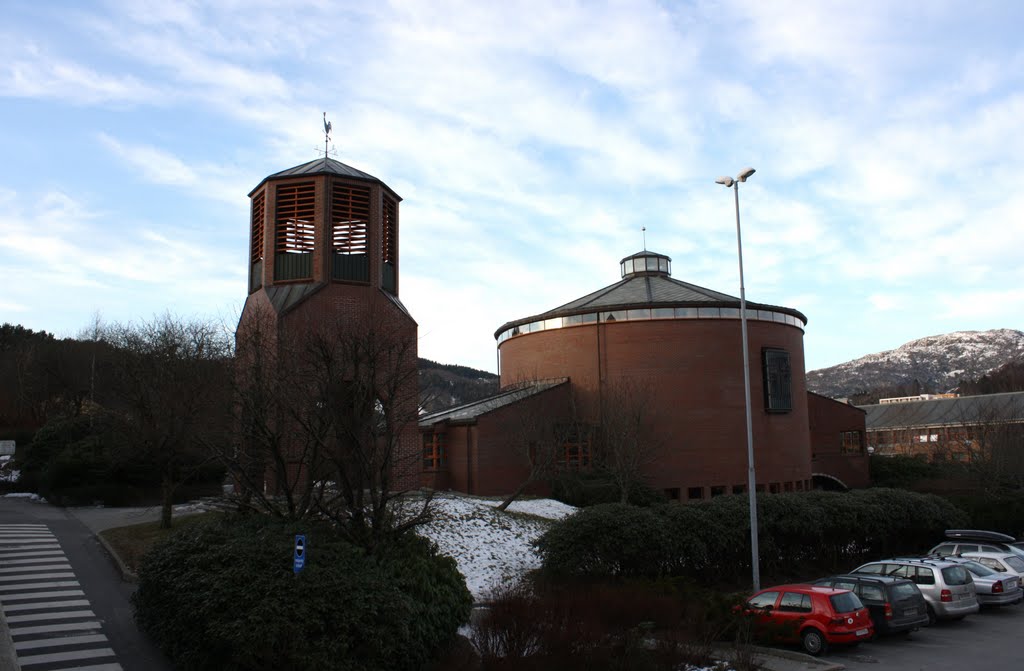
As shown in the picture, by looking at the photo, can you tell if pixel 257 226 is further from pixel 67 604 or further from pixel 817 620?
pixel 817 620

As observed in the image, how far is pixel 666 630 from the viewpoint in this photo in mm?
11031

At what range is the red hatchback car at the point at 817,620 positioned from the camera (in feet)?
41.8

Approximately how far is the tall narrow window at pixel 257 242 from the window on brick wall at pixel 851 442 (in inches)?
1495

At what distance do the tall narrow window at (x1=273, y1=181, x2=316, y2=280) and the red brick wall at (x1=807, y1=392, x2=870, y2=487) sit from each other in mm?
33976

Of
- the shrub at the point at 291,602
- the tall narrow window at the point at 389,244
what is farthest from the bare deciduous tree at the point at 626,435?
the shrub at the point at 291,602

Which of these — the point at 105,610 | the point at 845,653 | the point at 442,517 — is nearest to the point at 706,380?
the point at 442,517

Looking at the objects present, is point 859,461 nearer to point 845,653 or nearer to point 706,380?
point 706,380

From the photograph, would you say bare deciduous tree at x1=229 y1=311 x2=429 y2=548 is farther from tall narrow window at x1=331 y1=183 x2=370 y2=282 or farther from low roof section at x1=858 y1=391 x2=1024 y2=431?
low roof section at x1=858 y1=391 x2=1024 y2=431

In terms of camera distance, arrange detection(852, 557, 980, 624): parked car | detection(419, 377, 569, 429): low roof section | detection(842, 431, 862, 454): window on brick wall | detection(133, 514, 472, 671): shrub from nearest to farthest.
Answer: detection(133, 514, 472, 671): shrub, detection(852, 557, 980, 624): parked car, detection(419, 377, 569, 429): low roof section, detection(842, 431, 862, 454): window on brick wall

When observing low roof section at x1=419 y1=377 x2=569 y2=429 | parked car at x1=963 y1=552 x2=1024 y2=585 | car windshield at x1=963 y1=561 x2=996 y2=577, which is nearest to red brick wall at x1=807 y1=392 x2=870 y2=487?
low roof section at x1=419 y1=377 x2=569 y2=429

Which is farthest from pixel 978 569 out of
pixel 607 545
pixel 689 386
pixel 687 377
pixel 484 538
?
pixel 687 377

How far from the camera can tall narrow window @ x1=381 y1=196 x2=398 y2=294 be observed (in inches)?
997

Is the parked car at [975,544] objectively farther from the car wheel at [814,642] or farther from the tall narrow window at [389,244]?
the tall narrow window at [389,244]

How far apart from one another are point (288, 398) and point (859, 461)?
141 ft
